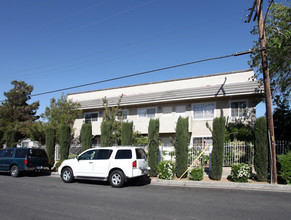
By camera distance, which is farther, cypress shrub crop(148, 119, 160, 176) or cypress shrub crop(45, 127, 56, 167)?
cypress shrub crop(45, 127, 56, 167)

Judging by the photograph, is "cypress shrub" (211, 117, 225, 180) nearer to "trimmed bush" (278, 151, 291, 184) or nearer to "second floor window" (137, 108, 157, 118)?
"trimmed bush" (278, 151, 291, 184)

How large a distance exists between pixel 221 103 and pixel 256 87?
2.76 metres

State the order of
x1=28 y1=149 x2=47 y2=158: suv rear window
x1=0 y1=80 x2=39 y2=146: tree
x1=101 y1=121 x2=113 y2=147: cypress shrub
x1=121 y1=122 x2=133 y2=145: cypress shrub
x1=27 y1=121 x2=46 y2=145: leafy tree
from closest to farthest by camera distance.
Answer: x1=28 y1=149 x2=47 y2=158: suv rear window
x1=121 y1=122 x2=133 y2=145: cypress shrub
x1=101 y1=121 x2=113 y2=147: cypress shrub
x1=27 y1=121 x2=46 y2=145: leafy tree
x1=0 y1=80 x2=39 y2=146: tree

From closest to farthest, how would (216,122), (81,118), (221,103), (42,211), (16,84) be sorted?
1. (42,211)
2. (216,122)
3. (221,103)
4. (81,118)
5. (16,84)

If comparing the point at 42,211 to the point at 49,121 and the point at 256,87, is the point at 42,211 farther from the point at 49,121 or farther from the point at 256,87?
the point at 49,121

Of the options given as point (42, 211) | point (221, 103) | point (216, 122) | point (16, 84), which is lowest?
point (42, 211)

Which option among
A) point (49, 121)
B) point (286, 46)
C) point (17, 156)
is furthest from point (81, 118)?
point (286, 46)

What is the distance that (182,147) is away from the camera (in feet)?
43.0

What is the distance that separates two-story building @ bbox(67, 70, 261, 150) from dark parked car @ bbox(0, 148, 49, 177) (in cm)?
750

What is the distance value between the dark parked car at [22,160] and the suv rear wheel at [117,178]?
6175 mm

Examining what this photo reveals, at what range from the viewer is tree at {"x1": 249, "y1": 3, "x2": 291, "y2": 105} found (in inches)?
521

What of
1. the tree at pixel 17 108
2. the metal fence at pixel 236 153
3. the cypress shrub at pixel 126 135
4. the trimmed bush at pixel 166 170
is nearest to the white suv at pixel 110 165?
the trimmed bush at pixel 166 170

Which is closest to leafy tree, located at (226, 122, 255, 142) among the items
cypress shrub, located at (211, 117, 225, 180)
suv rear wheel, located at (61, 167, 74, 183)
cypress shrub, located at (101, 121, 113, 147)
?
cypress shrub, located at (211, 117, 225, 180)

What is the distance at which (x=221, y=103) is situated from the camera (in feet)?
58.8
